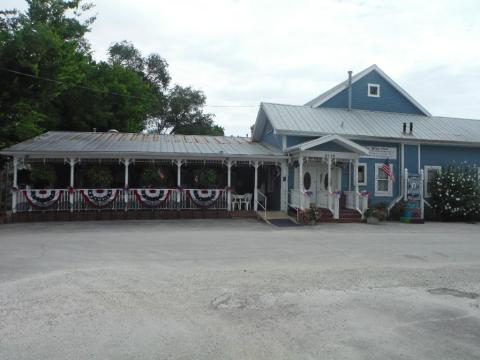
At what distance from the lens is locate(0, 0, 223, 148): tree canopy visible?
14547 millimetres

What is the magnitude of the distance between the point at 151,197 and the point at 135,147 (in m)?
2.64

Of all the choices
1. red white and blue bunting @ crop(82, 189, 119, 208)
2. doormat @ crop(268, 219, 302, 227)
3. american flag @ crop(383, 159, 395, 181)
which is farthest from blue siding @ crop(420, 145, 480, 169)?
red white and blue bunting @ crop(82, 189, 119, 208)

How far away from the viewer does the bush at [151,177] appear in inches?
770

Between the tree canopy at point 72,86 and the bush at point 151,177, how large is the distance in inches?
209

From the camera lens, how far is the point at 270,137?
20.3 metres

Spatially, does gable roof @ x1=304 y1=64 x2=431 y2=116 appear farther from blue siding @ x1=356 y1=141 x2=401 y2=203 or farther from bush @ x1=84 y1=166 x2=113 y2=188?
bush @ x1=84 y1=166 x2=113 y2=188

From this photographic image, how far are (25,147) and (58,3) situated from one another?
21.0ft

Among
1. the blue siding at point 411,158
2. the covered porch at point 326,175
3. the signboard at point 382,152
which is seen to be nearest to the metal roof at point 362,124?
the blue siding at point 411,158

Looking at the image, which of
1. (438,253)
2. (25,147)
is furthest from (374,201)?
(25,147)

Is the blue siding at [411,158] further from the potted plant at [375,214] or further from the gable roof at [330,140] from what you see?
the potted plant at [375,214]

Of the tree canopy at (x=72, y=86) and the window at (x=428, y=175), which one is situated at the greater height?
the tree canopy at (x=72, y=86)

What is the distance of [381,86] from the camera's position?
22.5 metres

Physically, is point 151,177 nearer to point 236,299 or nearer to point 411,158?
point 411,158

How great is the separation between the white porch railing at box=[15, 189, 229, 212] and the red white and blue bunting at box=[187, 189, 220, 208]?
46 millimetres
